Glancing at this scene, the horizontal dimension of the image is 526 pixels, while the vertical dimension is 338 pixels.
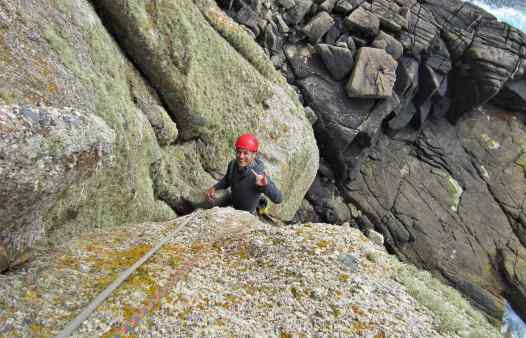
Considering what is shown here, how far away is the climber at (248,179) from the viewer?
10.1 m

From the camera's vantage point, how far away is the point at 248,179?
10.9 metres

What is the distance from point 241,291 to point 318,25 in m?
35.9

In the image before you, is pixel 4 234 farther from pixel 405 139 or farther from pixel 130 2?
pixel 405 139

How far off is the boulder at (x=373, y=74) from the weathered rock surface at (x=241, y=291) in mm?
32549

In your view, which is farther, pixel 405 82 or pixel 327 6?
pixel 405 82

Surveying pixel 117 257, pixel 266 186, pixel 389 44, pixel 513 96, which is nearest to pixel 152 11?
pixel 266 186

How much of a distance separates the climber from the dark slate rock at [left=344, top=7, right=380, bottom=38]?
31838mm

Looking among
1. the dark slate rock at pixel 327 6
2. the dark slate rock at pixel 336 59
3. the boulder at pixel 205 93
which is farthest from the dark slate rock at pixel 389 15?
the boulder at pixel 205 93

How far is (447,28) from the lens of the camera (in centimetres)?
4284

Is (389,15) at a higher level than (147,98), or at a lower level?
higher

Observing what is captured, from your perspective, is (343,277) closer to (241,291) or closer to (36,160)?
(241,291)

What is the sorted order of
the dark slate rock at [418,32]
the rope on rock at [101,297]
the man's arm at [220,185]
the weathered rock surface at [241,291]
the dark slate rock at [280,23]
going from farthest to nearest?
1. the dark slate rock at [418,32]
2. the dark slate rock at [280,23]
3. the man's arm at [220,185]
4. the weathered rock surface at [241,291]
5. the rope on rock at [101,297]

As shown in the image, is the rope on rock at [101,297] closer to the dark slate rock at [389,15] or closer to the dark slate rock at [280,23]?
the dark slate rock at [280,23]

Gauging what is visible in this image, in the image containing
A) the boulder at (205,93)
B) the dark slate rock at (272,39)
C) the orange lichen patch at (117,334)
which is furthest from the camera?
the dark slate rock at (272,39)
